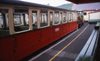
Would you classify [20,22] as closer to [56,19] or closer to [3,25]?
[3,25]

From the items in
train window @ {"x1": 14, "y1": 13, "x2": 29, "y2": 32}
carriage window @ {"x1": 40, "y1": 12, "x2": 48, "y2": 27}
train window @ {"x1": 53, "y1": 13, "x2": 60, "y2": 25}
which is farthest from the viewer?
train window @ {"x1": 53, "y1": 13, "x2": 60, "y2": 25}

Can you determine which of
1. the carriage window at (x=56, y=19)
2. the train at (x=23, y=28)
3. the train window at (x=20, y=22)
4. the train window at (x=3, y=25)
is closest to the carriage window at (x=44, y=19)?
the train at (x=23, y=28)

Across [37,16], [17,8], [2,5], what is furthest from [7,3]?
[37,16]

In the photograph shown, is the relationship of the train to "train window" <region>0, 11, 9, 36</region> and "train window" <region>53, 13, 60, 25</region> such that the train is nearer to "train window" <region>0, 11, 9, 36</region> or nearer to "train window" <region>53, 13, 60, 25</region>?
"train window" <region>0, 11, 9, 36</region>

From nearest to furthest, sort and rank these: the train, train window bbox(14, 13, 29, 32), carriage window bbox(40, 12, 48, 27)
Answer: the train < train window bbox(14, 13, 29, 32) < carriage window bbox(40, 12, 48, 27)

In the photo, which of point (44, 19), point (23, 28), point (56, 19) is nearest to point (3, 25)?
point (23, 28)

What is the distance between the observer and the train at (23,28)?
7163 millimetres

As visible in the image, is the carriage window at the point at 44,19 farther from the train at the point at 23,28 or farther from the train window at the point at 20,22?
the train window at the point at 20,22

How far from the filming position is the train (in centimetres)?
716

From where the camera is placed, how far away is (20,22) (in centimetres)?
903

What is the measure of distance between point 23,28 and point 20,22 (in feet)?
1.25

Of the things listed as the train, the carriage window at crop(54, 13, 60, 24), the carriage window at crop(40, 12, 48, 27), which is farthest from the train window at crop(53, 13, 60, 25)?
the carriage window at crop(40, 12, 48, 27)

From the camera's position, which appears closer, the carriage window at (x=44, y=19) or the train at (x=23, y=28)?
the train at (x=23, y=28)

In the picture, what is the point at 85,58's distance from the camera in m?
5.46
